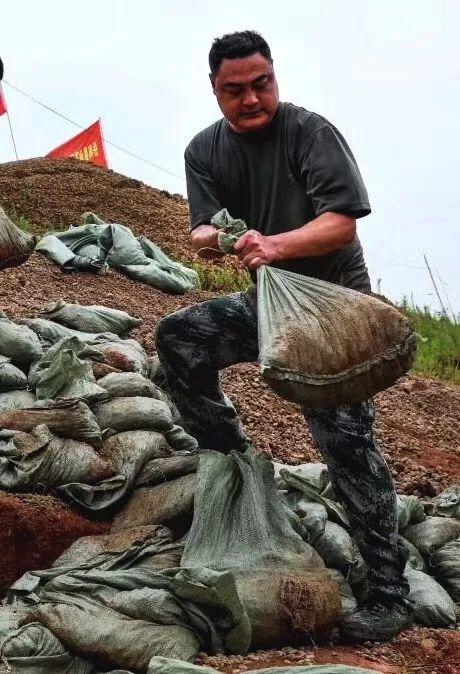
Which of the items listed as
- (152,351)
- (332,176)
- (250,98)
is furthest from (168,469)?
(152,351)

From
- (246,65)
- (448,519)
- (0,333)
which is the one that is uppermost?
(246,65)

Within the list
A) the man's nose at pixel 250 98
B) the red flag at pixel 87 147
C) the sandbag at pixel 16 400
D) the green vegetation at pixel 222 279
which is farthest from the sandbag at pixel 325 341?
the red flag at pixel 87 147

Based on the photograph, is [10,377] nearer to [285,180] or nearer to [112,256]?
[285,180]

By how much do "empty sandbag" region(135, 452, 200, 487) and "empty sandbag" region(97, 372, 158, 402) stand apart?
451mm

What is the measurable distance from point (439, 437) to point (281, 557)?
306 cm

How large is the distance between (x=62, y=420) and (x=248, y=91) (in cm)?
140

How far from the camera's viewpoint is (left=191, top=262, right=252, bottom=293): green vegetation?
28.1 feet

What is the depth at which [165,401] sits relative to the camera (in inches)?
171

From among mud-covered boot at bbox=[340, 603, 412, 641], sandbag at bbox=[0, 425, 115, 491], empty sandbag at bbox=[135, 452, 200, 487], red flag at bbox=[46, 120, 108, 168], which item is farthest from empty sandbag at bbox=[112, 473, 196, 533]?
red flag at bbox=[46, 120, 108, 168]

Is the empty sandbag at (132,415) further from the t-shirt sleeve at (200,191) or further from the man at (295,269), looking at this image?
the t-shirt sleeve at (200,191)

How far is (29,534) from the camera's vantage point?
3.52m

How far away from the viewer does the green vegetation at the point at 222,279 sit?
8.58m

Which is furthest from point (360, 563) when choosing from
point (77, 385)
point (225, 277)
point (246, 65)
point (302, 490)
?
point (225, 277)

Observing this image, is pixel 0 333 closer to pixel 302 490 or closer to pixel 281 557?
pixel 302 490
